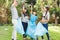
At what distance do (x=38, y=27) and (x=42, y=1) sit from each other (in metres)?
6.51

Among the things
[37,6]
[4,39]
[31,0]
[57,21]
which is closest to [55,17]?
[57,21]

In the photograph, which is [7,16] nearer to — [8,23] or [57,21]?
[8,23]

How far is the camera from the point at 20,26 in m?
8.76

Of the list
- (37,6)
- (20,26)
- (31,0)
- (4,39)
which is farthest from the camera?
(37,6)

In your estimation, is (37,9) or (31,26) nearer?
(31,26)

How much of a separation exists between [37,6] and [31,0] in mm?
1127

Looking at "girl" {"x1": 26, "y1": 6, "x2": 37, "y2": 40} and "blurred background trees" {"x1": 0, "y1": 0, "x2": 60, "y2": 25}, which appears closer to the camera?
"girl" {"x1": 26, "y1": 6, "x2": 37, "y2": 40}

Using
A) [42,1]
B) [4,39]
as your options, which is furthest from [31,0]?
[4,39]

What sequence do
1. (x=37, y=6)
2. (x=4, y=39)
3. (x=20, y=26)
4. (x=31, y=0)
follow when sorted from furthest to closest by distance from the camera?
1. (x=37, y=6)
2. (x=31, y=0)
3. (x=4, y=39)
4. (x=20, y=26)

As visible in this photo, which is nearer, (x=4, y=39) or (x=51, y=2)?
(x=4, y=39)

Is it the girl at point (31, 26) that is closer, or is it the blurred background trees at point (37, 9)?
the girl at point (31, 26)

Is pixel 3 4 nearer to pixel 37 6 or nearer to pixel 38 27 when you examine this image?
pixel 37 6

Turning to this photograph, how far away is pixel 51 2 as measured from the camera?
52.5 ft

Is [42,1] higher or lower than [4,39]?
higher
